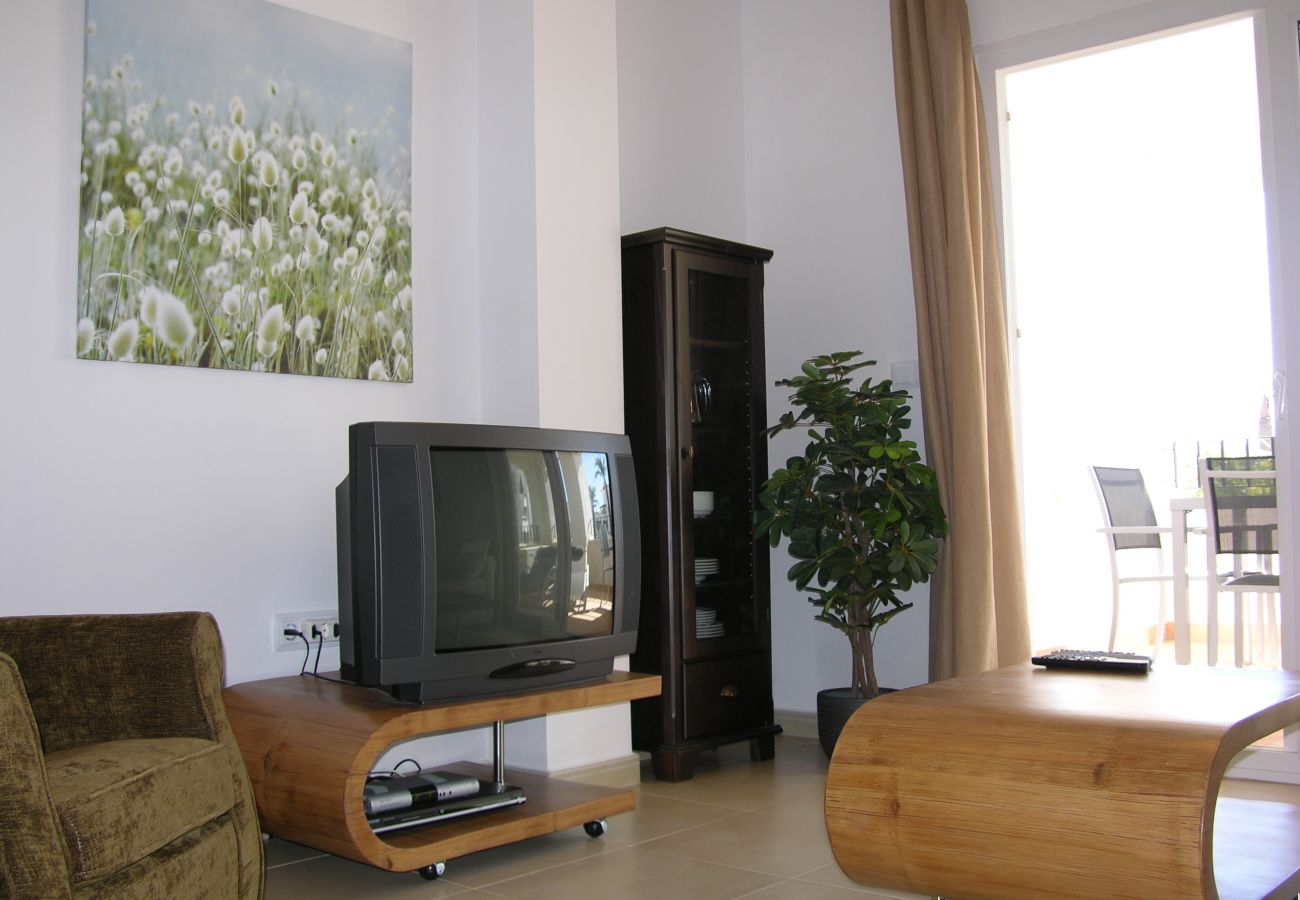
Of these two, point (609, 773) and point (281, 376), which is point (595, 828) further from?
point (281, 376)

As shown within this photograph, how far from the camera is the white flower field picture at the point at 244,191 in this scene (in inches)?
107

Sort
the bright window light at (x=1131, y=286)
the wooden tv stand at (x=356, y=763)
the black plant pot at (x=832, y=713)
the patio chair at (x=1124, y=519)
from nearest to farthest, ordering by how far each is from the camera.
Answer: the wooden tv stand at (x=356, y=763) → the black plant pot at (x=832, y=713) → the patio chair at (x=1124, y=519) → the bright window light at (x=1131, y=286)

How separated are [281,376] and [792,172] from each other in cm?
223

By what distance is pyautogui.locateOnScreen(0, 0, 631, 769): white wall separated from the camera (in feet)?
8.49

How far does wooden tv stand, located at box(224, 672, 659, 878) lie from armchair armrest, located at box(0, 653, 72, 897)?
2.64 feet

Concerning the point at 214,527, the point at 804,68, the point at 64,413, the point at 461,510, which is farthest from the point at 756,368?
the point at 64,413

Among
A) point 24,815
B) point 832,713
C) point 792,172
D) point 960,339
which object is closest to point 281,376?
point 24,815

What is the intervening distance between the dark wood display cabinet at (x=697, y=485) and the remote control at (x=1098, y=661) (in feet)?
4.26

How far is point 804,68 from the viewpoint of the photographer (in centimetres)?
439

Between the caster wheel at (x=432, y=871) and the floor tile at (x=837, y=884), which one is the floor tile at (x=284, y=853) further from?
the floor tile at (x=837, y=884)

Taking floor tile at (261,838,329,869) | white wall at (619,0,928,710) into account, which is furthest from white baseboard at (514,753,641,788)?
white wall at (619,0,928,710)

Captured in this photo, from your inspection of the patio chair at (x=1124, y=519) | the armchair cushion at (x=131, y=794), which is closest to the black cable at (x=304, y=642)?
the armchair cushion at (x=131, y=794)

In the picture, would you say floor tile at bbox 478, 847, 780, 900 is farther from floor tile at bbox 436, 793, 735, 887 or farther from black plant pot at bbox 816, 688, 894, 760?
black plant pot at bbox 816, 688, 894, 760

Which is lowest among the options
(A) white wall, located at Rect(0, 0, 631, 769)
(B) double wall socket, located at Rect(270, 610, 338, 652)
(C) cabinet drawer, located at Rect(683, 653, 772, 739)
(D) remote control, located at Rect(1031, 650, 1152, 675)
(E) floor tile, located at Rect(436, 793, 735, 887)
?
(E) floor tile, located at Rect(436, 793, 735, 887)
